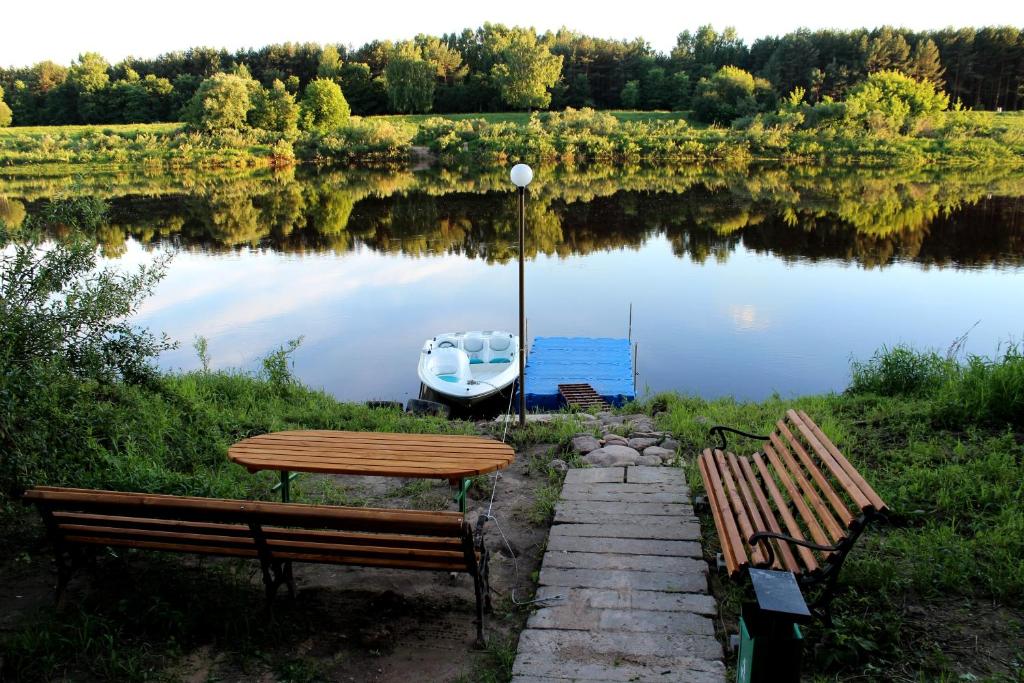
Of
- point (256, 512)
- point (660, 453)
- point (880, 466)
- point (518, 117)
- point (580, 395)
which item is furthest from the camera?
point (518, 117)

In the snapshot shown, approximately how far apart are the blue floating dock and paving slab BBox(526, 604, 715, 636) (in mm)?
7074

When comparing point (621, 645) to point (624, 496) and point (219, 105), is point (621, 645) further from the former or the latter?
point (219, 105)

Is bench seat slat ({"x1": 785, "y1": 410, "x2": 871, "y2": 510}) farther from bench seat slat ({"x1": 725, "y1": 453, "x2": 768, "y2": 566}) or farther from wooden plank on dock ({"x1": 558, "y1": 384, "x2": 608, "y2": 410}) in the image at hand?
wooden plank on dock ({"x1": 558, "y1": 384, "x2": 608, "y2": 410})

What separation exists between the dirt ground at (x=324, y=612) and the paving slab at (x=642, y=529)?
0.23 m

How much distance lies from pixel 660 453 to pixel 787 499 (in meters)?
1.29

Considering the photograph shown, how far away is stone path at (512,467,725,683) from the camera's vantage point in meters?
3.42

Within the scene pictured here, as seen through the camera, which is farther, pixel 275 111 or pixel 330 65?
pixel 330 65

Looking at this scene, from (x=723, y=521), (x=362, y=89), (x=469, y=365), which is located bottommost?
(x=469, y=365)

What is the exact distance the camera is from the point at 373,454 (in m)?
4.76

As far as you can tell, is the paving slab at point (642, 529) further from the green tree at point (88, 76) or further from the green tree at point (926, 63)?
the green tree at point (88, 76)

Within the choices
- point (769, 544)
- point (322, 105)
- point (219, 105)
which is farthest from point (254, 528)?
point (322, 105)

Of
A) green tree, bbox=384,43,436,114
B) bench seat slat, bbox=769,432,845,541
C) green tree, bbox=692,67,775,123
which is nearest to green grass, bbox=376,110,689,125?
green tree, bbox=384,43,436,114

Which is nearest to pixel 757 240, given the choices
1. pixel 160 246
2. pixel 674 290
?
pixel 674 290

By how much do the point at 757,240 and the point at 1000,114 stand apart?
167 feet
